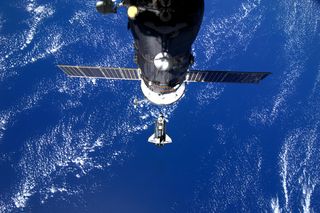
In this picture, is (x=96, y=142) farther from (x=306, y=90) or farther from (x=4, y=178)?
(x=306, y=90)

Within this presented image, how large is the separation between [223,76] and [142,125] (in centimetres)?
2025

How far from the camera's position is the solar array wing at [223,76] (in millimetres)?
10695

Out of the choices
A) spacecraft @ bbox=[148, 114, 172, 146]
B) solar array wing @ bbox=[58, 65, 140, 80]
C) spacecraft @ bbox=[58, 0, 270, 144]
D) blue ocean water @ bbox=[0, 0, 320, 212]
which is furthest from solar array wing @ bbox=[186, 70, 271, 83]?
blue ocean water @ bbox=[0, 0, 320, 212]

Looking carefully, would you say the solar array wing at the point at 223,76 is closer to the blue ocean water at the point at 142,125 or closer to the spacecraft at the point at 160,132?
the spacecraft at the point at 160,132

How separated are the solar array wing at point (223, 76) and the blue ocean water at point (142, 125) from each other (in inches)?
751

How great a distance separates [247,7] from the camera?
37.5 meters

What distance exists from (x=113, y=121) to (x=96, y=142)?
2.72 metres

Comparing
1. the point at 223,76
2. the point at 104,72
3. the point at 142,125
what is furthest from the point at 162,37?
the point at 142,125

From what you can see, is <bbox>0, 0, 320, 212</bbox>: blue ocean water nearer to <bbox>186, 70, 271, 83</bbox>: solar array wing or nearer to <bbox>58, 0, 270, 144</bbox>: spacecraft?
<bbox>186, 70, 271, 83</bbox>: solar array wing

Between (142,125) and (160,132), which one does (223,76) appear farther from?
(142,125)

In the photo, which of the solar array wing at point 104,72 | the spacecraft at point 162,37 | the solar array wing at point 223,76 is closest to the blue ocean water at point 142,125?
the solar array wing at point 104,72

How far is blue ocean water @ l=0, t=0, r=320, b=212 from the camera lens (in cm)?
2884

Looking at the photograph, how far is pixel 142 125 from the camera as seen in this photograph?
30.7m

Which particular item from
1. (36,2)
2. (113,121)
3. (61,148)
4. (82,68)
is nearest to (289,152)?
(113,121)
